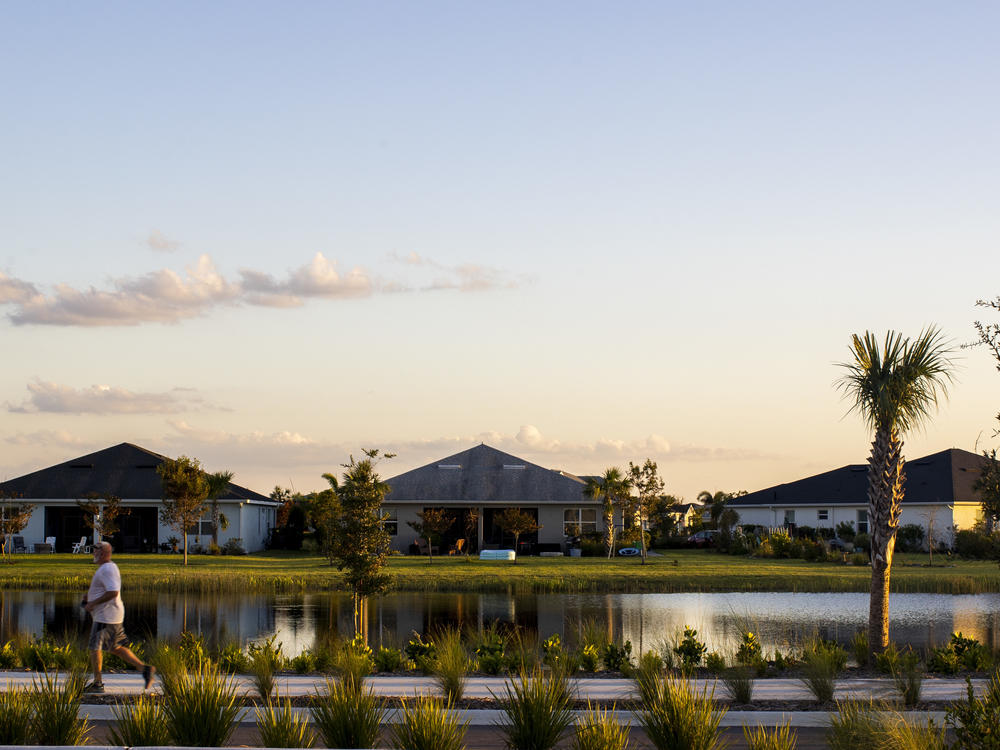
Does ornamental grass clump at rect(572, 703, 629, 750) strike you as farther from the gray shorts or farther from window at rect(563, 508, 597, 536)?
window at rect(563, 508, 597, 536)

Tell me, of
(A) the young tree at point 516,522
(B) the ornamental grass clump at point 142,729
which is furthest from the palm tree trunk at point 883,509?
(A) the young tree at point 516,522

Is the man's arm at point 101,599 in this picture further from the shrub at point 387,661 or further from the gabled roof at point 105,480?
the gabled roof at point 105,480

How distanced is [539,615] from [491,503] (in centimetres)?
2709

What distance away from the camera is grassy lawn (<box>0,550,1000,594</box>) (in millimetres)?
34125

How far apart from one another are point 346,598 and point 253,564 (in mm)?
12218

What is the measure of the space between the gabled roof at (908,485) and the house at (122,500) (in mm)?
27961

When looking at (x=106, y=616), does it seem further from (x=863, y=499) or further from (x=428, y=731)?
(x=863, y=499)

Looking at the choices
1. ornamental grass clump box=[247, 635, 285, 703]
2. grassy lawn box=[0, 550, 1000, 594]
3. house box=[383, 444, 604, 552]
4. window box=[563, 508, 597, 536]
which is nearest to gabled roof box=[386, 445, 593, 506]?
house box=[383, 444, 604, 552]

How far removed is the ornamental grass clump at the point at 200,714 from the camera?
952 cm

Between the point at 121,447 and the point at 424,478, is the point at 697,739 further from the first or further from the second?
the point at 121,447

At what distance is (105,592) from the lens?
13406mm

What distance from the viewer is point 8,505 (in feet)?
168

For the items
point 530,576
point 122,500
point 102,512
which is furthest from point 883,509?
point 122,500

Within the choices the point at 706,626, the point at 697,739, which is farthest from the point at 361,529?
the point at 697,739
